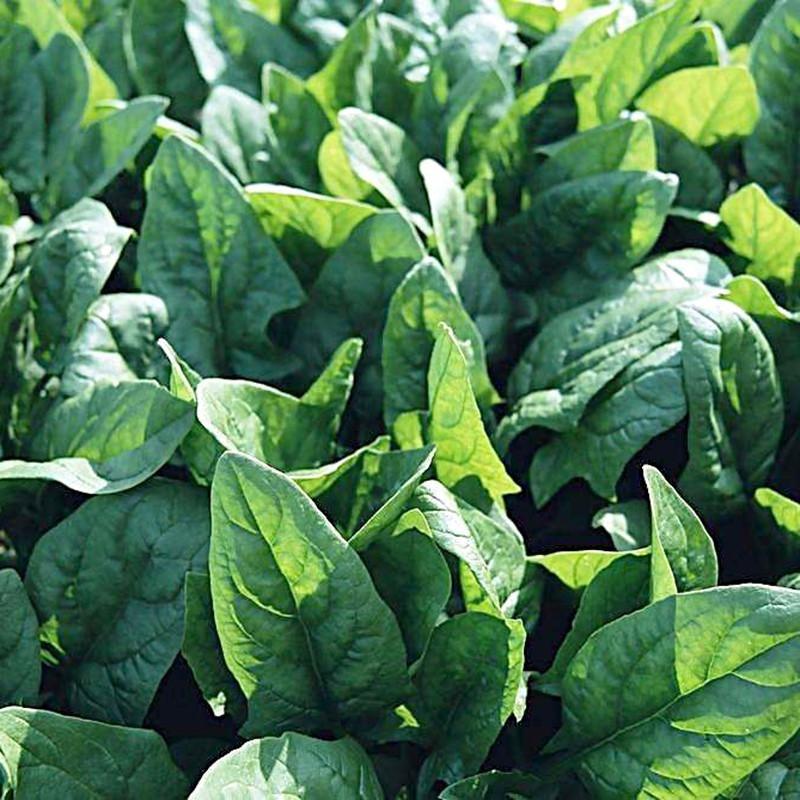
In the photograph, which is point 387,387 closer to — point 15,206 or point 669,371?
point 669,371

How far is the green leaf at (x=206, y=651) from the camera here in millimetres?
1861

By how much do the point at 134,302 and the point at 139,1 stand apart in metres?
0.98

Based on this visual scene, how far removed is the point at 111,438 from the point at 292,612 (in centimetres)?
46

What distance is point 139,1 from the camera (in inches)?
115

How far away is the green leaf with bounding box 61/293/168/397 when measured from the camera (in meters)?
2.19

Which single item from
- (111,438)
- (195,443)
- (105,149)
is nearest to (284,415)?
(195,443)

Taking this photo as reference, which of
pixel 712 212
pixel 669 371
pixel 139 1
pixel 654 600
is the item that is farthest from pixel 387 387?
pixel 139 1

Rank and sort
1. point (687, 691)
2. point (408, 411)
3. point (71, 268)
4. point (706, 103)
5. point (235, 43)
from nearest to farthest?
point (687, 691) < point (408, 411) < point (71, 268) < point (706, 103) < point (235, 43)

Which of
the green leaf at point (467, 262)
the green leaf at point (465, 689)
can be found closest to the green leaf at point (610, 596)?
the green leaf at point (465, 689)

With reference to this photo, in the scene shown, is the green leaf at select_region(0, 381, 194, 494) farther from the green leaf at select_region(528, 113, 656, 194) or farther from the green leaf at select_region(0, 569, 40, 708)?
the green leaf at select_region(528, 113, 656, 194)

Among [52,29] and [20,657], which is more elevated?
[52,29]

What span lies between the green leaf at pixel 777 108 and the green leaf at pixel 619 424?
2.26 ft

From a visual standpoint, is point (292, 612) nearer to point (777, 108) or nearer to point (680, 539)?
point (680, 539)

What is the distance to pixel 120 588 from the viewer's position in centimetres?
204
